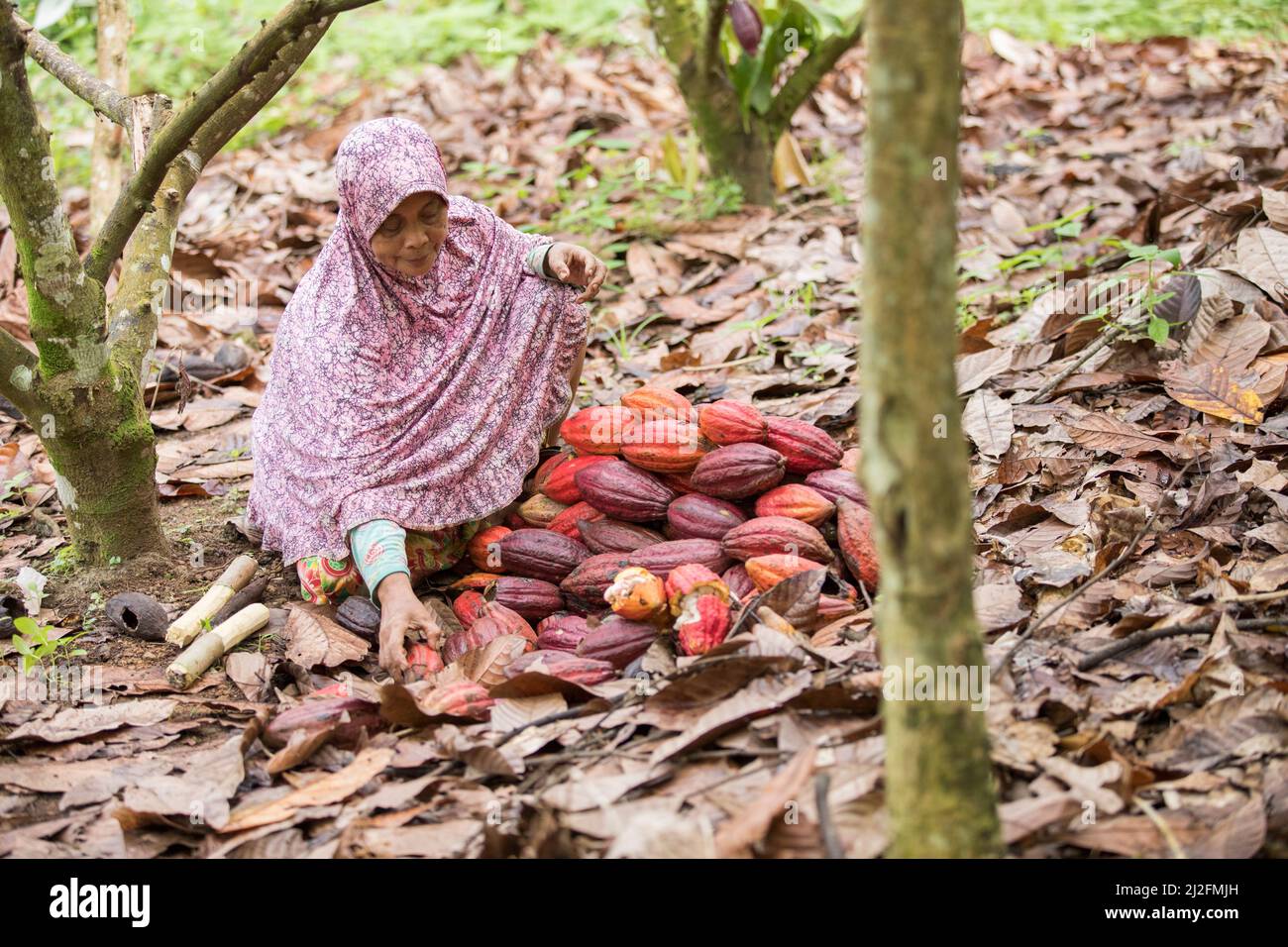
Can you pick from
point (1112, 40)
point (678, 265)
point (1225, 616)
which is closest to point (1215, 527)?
point (1225, 616)

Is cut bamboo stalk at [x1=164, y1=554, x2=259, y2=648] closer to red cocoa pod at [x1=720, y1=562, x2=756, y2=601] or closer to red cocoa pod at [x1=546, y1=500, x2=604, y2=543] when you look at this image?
red cocoa pod at [x1=546, y1=500, x2=604, y2=543]

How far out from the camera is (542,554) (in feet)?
8.98

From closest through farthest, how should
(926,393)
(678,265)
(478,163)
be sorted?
(926,393)
(678,265)
(478,163)

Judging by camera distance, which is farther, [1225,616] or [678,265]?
[678,265]

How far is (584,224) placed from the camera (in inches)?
187

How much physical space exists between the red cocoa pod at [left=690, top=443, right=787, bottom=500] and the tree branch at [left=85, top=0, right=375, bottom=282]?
120 cm

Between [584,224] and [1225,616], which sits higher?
[584,224]

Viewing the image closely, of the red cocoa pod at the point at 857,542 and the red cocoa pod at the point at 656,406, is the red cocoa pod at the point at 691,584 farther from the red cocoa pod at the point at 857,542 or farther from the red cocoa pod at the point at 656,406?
the red cocoa pod at the point at 656,406

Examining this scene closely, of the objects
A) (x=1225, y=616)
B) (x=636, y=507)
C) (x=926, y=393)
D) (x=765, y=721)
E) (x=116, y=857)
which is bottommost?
(x=116, y=857)

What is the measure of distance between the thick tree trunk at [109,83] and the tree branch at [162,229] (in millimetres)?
1252
